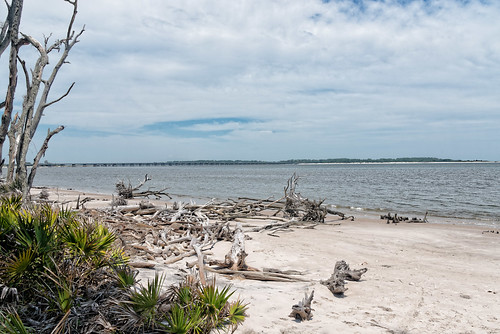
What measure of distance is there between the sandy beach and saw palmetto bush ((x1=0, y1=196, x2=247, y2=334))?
0.94 metres

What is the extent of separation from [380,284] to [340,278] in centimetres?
104

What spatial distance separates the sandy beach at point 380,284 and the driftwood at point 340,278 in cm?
12

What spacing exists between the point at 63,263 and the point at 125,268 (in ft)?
2.24

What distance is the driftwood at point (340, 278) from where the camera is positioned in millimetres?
5891

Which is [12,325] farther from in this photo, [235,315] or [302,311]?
[302,311]

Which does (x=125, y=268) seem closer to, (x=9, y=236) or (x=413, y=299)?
(x=9, y=236)

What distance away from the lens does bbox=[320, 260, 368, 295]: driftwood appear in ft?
19.3

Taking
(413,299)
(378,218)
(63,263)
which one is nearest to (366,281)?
(413,299)

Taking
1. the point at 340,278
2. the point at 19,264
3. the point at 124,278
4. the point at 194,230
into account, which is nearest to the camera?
the point at 19,264

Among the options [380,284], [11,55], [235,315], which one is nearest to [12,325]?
[235,315]

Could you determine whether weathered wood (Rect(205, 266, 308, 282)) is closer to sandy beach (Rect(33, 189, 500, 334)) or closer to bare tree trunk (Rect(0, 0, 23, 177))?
sandy beach (Rect(33, 189, 500, 334))

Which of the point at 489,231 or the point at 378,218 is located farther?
the point at 378,218

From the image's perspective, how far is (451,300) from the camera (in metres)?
5.84

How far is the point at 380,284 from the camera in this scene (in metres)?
6.58
